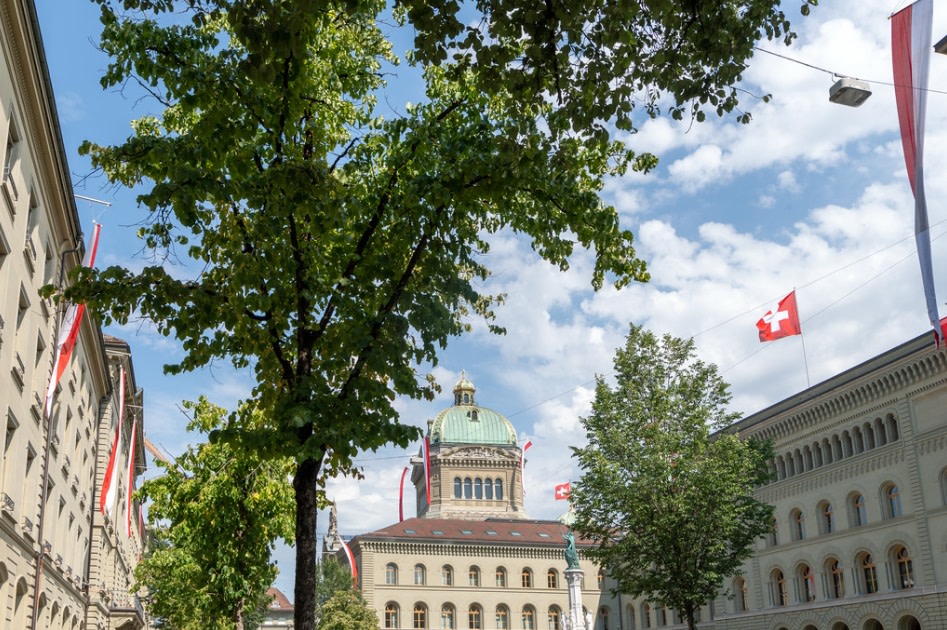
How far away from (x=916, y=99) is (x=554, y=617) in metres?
86.7

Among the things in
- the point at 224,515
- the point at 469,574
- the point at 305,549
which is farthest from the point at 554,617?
the point at 305,549

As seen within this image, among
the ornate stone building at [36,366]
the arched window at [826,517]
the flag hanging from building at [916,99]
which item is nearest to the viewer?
the flag hanging from building at [916,99]

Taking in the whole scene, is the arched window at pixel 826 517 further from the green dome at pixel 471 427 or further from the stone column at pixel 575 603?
the green dome at pixel 471 427

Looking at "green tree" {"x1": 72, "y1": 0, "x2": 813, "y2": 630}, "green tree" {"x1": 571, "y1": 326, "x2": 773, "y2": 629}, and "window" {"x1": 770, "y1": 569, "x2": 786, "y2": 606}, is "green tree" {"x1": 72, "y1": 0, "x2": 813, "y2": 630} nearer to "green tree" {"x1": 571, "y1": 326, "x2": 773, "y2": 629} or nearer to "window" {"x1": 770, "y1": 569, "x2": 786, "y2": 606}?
"green tree" {"x1": 571, "y1": 326, "x2": 773, "y2": 629}

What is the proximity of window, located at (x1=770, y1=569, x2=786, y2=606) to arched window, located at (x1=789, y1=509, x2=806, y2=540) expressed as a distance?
2949 mm

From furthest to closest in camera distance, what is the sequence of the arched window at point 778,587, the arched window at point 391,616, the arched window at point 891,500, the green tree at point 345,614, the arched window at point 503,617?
the arched window at point 503,617
the arched window at point 391,616
the green tree at point 345,614
the arched window at point 778,587
the arched window at point 891,500

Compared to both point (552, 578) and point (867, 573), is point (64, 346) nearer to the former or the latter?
point (867, 573)

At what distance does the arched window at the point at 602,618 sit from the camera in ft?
305

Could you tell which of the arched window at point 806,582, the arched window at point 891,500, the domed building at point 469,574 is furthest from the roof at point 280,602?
the arched window at point 891,500

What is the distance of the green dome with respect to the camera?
4515 inches

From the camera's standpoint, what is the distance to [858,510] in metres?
52.9

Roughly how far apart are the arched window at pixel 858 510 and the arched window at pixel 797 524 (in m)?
4.33

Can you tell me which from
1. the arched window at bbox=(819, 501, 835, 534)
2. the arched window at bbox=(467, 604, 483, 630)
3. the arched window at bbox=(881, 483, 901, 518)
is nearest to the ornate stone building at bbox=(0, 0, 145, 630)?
the arched window at bbox=(881, 483, 901, 518)

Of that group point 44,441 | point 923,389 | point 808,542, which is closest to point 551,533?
point 808,542
